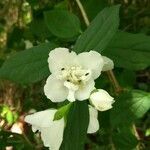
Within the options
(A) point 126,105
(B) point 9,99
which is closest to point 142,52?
(A) point 126,105

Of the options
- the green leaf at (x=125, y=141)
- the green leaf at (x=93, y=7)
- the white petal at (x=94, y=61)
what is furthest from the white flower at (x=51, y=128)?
the green leaf at (x=93, y=7)

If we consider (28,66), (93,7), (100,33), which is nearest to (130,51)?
(100,33)

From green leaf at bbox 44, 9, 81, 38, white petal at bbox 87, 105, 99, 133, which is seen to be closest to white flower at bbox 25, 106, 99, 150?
white petal at bbox 87, 105, 99, 133

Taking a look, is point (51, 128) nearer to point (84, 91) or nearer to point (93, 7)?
point (84, 91)

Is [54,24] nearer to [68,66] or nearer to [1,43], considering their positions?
[68,66]

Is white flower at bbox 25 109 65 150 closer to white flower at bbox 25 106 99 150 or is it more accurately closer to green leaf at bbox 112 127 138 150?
white flower at bbox 25 106 99 150

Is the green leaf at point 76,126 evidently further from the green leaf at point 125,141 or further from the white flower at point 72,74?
the green leaf at point 125,141
